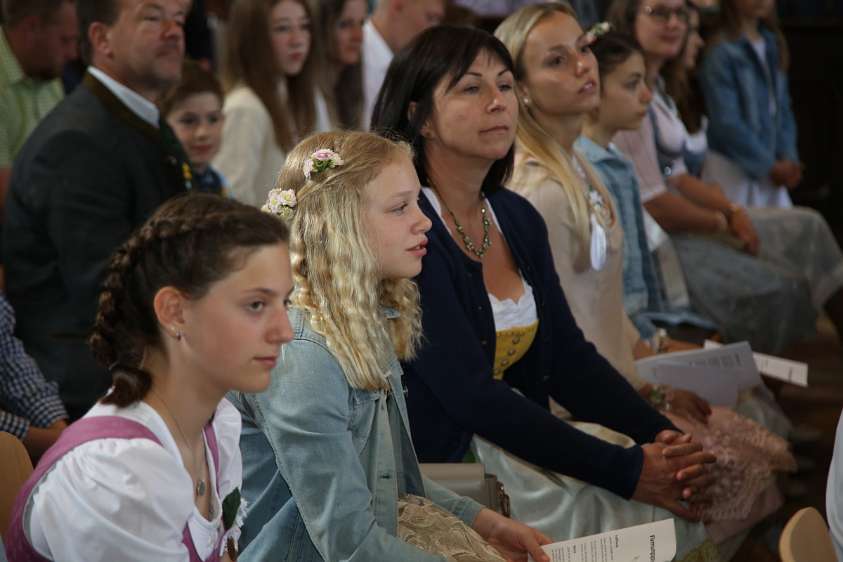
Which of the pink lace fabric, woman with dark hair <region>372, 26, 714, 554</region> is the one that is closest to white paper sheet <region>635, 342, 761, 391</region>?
the pink lace fabric

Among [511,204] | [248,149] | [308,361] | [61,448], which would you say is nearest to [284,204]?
[308,361]

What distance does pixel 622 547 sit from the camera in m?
2.14

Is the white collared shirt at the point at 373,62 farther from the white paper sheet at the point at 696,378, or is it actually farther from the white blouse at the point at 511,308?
the white blouse at the point at 511,308

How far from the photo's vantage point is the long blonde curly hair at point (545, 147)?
10.0ft

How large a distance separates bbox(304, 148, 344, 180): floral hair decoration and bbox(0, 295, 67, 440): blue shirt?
0.95 m

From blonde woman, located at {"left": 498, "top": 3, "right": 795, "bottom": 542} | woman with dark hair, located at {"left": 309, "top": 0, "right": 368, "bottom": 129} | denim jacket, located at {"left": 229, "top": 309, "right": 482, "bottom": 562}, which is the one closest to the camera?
denim jacket, located at {"left": 229, "top": 309, "right": 482, "bottom": 562}

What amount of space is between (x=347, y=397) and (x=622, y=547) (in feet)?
1.83

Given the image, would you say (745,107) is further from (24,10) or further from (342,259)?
(342,259)

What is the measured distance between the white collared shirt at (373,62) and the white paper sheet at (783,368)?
2.24 meters

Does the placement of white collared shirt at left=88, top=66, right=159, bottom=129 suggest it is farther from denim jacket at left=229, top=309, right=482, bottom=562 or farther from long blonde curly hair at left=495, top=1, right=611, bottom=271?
denim jacket at left=229, top=309, right=482, bottom=562

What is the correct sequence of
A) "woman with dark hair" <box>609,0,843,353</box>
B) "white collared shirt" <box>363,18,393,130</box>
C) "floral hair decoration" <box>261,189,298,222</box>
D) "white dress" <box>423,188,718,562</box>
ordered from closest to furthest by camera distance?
"floral hair decoration" <box>261,189,298,222</box> < "white dress" <box>423,188,718,562</box> < "woman with dark hair" <box>609,0,843,353</box> < "white collared shirt" <box>363,18,393,130</box>

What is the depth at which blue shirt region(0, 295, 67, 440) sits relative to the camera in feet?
8.69

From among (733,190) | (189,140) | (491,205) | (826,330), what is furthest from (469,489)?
(826,330)

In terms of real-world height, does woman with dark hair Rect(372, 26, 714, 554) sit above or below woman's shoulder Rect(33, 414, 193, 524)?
below
